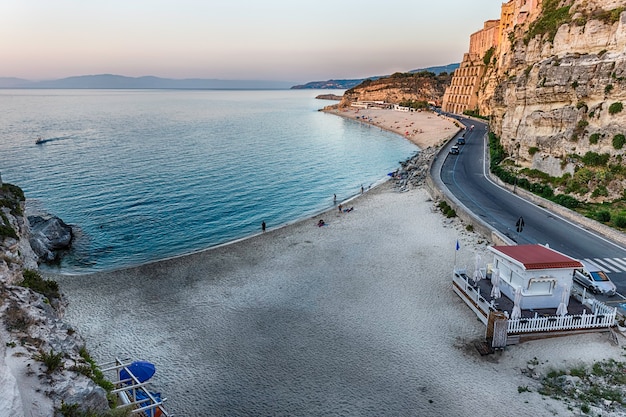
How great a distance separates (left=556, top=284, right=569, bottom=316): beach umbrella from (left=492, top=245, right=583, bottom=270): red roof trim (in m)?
0.91

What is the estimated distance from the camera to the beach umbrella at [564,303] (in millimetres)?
15336

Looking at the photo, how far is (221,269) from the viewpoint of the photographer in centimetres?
2381

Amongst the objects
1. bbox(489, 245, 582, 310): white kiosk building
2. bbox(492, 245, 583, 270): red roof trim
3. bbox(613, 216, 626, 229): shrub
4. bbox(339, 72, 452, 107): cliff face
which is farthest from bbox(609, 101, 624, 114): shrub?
bbox(339, 72, 452, 107): cliff face

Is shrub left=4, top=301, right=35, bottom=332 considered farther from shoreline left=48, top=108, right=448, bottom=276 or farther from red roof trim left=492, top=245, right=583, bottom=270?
shoreline left=48, top=108, right=448, bottom=276

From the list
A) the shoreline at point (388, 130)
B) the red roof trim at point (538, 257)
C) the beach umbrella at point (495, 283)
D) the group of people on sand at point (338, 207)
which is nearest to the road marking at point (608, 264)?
the red roof trim at point (538, 257)

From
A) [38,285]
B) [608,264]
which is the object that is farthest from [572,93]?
[38,285]

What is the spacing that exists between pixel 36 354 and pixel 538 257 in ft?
55.3

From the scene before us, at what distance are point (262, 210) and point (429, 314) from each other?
2277 cm

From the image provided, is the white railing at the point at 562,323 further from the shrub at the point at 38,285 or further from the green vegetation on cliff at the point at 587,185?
the shrub at the point at 38,285

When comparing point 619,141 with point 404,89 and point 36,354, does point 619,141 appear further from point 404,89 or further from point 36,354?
point 404,89

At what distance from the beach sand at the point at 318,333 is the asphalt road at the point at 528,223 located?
9.13ft

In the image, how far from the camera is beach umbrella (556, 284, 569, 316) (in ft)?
50.3

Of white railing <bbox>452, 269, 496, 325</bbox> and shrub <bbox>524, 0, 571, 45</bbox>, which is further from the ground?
shrub <bbox>524, 0, 571, 45</bbox>

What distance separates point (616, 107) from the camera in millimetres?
27281
